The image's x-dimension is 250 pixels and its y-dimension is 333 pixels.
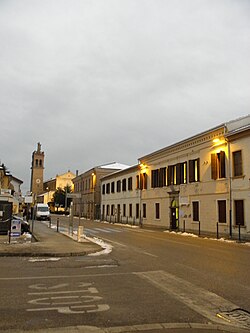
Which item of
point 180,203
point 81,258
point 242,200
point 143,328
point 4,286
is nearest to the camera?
point 143,328

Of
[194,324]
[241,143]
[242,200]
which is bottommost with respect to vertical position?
[194,324]

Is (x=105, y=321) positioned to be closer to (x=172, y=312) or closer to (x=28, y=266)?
(x=172, y=312)

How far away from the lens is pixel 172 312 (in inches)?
255

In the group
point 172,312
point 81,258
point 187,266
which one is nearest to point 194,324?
point 172,312

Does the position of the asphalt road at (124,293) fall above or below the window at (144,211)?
below

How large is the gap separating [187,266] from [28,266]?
5072mm

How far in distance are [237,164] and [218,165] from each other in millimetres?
2359

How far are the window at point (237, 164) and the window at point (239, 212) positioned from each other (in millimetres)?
1920

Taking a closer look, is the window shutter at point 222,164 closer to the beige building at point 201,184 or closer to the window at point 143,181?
the beige building at point 201,184

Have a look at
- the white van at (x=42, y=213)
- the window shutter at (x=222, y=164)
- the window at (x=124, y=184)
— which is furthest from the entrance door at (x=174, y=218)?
the white van at (x=42, y=213)

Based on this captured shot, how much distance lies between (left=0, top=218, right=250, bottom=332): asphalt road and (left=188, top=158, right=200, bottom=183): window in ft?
59.1

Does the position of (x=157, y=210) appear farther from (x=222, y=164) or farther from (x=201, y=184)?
(x=222, y=164)

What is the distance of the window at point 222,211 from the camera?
26589mm

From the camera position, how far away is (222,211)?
2702 centimetres
